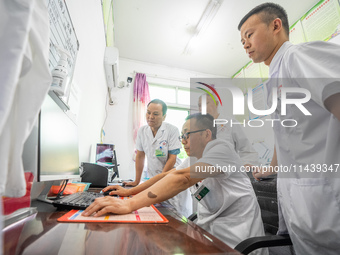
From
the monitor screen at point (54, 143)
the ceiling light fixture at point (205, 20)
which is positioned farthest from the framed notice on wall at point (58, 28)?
the ceiling light fixture at point (205, 20)

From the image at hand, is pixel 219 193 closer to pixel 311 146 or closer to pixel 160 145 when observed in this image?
pixel 311 146

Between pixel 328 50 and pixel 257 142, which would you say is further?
pixel 257 142

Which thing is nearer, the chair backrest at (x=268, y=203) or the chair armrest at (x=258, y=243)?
the chair armrest at (x=258, y=243)

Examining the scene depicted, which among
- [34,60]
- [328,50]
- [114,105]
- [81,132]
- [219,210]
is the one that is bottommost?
[219,210]

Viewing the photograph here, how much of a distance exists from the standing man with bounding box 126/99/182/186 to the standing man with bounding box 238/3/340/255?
3.93 feet

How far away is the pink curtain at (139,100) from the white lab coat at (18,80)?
3220 millimetres

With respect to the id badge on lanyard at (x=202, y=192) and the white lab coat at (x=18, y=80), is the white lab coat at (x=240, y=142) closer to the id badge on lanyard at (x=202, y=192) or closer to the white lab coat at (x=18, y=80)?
the id badge on lanyard at (x=202, y=192)

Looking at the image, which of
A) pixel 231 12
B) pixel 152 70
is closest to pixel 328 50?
pixel 231 12

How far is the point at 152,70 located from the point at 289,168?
11.7ft

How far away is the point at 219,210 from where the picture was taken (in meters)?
→ 0.95

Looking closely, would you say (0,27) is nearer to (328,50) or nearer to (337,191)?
(328,50)

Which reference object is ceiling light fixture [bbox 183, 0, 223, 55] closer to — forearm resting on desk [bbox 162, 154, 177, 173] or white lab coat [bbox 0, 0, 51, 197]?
forearm resting on desk [bbox 162, 154, 177, 173]

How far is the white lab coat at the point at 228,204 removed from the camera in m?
0.89

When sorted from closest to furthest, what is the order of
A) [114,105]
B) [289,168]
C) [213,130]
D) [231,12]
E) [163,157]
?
[289,168], [213,130], [163,157], [231,12], [114,105]
